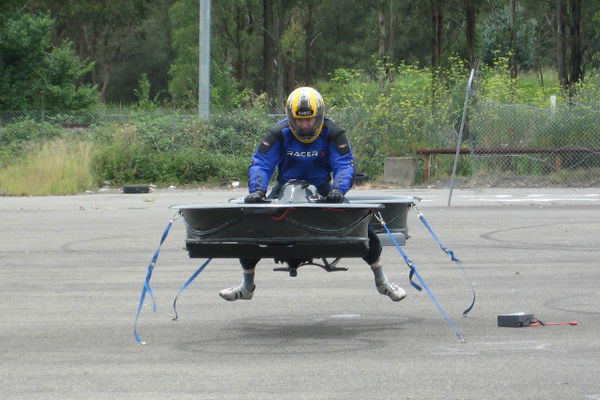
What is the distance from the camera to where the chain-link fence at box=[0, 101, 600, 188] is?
87.2 ft

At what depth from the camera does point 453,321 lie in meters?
9.09

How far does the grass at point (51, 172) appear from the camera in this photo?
25.9 meters

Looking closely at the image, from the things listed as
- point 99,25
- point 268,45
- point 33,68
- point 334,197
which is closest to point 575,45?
point 268,45

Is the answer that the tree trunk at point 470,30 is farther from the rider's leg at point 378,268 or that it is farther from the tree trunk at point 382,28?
the rider's leg at point 378,268

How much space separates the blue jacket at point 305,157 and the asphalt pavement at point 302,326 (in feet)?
3.76

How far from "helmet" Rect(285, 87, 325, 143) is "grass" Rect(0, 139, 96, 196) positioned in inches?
699

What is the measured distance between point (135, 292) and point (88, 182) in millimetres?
16172

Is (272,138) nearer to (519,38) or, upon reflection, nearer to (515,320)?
(515,320)

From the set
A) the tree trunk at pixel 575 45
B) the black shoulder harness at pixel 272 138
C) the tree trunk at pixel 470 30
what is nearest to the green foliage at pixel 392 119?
the tree trunk at pixel 470 30

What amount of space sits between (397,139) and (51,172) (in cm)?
818

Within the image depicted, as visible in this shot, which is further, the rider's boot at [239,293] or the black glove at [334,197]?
the rider's boot at [239,293]

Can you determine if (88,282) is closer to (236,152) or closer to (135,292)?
(135,292)

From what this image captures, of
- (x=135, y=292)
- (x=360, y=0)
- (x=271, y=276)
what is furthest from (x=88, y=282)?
(x=360, y=0)

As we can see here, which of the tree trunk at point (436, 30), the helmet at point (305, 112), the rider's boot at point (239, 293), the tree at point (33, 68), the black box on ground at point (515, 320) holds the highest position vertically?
the tree trunk at point (436, 30)
